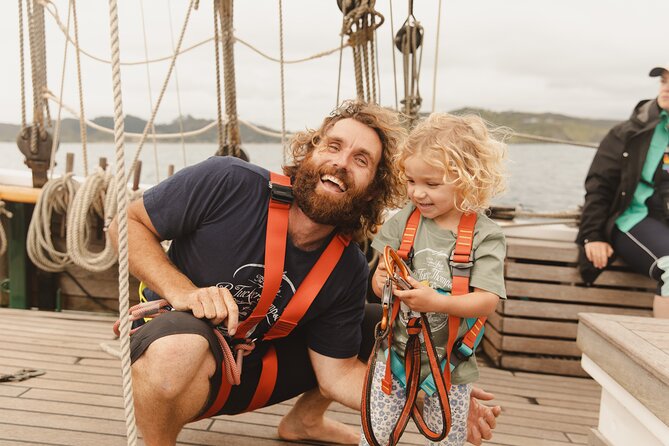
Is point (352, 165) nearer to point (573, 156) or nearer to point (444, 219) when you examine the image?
point (444, 219)

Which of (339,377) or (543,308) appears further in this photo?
(543,308)

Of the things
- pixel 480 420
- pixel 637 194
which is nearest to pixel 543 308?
pixel 637 194

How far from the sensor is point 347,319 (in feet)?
6.30

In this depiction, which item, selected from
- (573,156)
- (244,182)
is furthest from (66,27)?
(573,156)

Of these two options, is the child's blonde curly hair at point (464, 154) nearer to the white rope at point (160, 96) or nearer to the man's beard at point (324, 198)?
the man's beard at point (324, 198)

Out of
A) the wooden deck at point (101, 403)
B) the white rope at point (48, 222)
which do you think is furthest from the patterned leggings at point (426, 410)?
the white rope at point (48, 222)

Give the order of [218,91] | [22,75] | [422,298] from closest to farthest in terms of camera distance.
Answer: [422,298], [218,91], [22,75]

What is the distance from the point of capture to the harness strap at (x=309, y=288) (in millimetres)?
1775

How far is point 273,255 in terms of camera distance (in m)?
1.71

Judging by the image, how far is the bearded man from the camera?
1610mm

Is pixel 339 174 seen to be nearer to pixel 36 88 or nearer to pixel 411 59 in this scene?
pixel 411 59

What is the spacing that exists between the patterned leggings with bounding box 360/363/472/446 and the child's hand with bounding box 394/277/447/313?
29 centimetres

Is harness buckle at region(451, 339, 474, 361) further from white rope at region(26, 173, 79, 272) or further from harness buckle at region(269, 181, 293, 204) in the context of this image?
white rope at region(26, 173, 79, 272)

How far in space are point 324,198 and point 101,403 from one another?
1.20m
